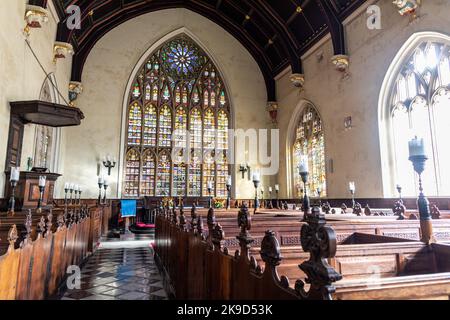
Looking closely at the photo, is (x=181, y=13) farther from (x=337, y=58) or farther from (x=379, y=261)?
(x=379, y=261)

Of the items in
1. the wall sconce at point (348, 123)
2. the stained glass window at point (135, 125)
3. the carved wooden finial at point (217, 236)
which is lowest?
the carved wooden finial at point (217, 236)

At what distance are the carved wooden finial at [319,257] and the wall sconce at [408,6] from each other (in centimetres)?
790

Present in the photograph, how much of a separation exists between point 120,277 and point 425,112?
7641 millimetres

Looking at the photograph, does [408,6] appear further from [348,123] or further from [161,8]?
[161,8]

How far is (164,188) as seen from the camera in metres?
12.8

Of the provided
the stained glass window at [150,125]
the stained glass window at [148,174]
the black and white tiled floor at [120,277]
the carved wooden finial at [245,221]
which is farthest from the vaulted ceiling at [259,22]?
the carved wooden finial at [245,221]

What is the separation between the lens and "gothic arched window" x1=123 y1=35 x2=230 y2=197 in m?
12.8

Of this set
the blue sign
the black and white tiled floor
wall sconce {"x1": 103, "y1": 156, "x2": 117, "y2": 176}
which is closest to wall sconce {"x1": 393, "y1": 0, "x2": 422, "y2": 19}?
the black and white tiled floor

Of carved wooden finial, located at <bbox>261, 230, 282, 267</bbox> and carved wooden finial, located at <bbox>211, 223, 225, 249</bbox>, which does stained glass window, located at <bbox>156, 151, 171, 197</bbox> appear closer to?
carved wooden finial, located at <bbox>211, 223, 225, 249</bbox>

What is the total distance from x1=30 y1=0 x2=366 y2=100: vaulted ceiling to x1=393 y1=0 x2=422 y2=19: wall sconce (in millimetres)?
2116

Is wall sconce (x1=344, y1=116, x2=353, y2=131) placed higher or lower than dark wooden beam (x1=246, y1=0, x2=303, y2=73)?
lower

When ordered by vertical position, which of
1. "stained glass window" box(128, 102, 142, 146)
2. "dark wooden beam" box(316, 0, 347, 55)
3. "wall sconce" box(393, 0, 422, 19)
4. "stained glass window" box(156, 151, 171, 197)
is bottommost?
"stained glass window" box(156, 151, 171, 197)

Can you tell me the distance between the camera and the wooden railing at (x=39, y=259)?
2.00 m

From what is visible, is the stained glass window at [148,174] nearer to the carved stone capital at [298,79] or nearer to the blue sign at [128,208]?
the blue sign at [128,208]
